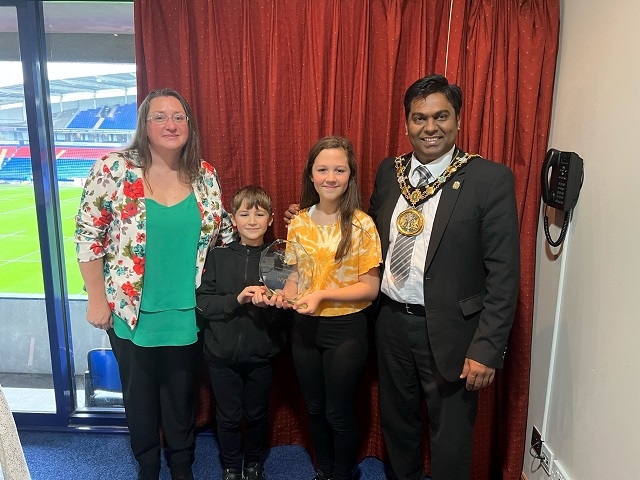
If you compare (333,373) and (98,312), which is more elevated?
(98,312)

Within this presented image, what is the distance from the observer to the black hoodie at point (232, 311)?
179cm

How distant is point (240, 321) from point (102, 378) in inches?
47.3

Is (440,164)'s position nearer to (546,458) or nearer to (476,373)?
(476,373)

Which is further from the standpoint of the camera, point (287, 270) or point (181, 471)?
point (181, 471)

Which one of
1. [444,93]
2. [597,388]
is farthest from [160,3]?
[597,388]

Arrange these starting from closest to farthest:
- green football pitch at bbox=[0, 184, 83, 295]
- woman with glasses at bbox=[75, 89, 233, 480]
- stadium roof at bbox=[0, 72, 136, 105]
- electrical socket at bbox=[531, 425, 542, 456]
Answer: woman with glasses at bbox=[75, 89, 233, 480]
electrical socket at bbox=[531, 425, 542, 456]
stadium roof at bbox=[0, 72, 136, 105]
green football pitch at bbox=[0, 184, 83, 295]

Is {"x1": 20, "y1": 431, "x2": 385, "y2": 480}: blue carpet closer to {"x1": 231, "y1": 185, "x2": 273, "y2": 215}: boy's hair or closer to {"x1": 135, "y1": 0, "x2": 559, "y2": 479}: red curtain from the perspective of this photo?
{"x1": 135, "y1": 0, "x2": 559, "y2": 479}: red curtain

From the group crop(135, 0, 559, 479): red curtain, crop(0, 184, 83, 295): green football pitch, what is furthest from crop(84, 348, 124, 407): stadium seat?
crop(135, 0, 559, 479): red curtain

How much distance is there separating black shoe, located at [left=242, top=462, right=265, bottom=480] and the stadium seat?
2.99ft

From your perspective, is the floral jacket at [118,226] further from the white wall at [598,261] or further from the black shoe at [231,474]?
the white wall at [598,261]

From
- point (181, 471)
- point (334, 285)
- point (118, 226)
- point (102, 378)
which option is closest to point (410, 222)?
point (334, 285)

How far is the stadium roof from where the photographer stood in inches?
89.2

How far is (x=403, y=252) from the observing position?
1.60 metres

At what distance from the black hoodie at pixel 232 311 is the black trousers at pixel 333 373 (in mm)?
149
